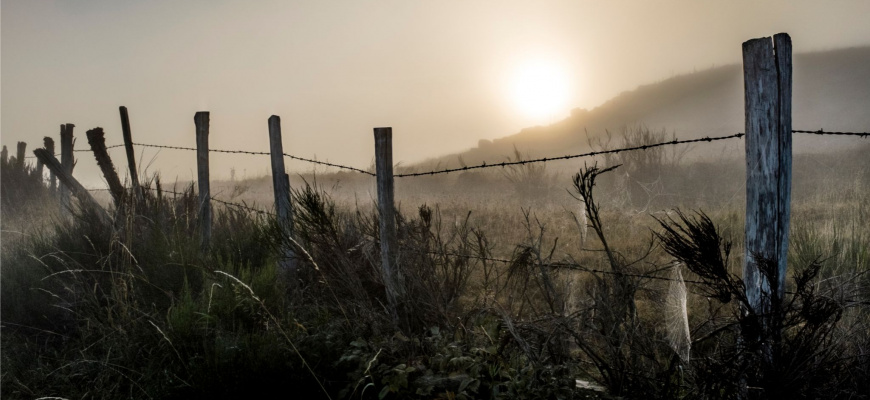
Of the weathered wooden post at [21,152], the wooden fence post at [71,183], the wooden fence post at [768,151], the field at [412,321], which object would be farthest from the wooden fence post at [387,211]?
the weathered wooden post at [21,152]

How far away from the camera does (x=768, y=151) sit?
2.68 m

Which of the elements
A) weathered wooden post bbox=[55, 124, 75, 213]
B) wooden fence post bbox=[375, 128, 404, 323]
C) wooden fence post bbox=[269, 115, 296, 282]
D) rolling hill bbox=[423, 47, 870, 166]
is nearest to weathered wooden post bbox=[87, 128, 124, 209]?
wooden fence post bbox=[269, 115, 296, 282]

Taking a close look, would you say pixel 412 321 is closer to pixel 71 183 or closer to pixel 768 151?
pixel 768 151

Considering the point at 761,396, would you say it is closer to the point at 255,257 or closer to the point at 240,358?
the point at 240,358

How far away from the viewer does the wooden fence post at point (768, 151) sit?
2.67 meters

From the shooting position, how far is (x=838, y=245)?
626 centimetres

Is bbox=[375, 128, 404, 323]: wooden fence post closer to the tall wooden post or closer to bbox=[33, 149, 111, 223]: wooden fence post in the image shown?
the tall wooden post

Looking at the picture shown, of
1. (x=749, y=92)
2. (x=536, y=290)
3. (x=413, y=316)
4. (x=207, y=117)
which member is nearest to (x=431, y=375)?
(x=413, y=316)

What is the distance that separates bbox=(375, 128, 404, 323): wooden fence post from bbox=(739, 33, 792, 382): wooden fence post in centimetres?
247

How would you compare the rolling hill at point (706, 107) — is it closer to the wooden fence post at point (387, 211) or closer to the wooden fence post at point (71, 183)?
the wooden fence post at point (71, 183)

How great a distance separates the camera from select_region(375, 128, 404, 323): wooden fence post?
4.55m

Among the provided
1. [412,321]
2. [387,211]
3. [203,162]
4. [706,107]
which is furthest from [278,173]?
[706,107]

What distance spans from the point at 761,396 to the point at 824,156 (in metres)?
26.9

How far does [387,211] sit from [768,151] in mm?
2759
